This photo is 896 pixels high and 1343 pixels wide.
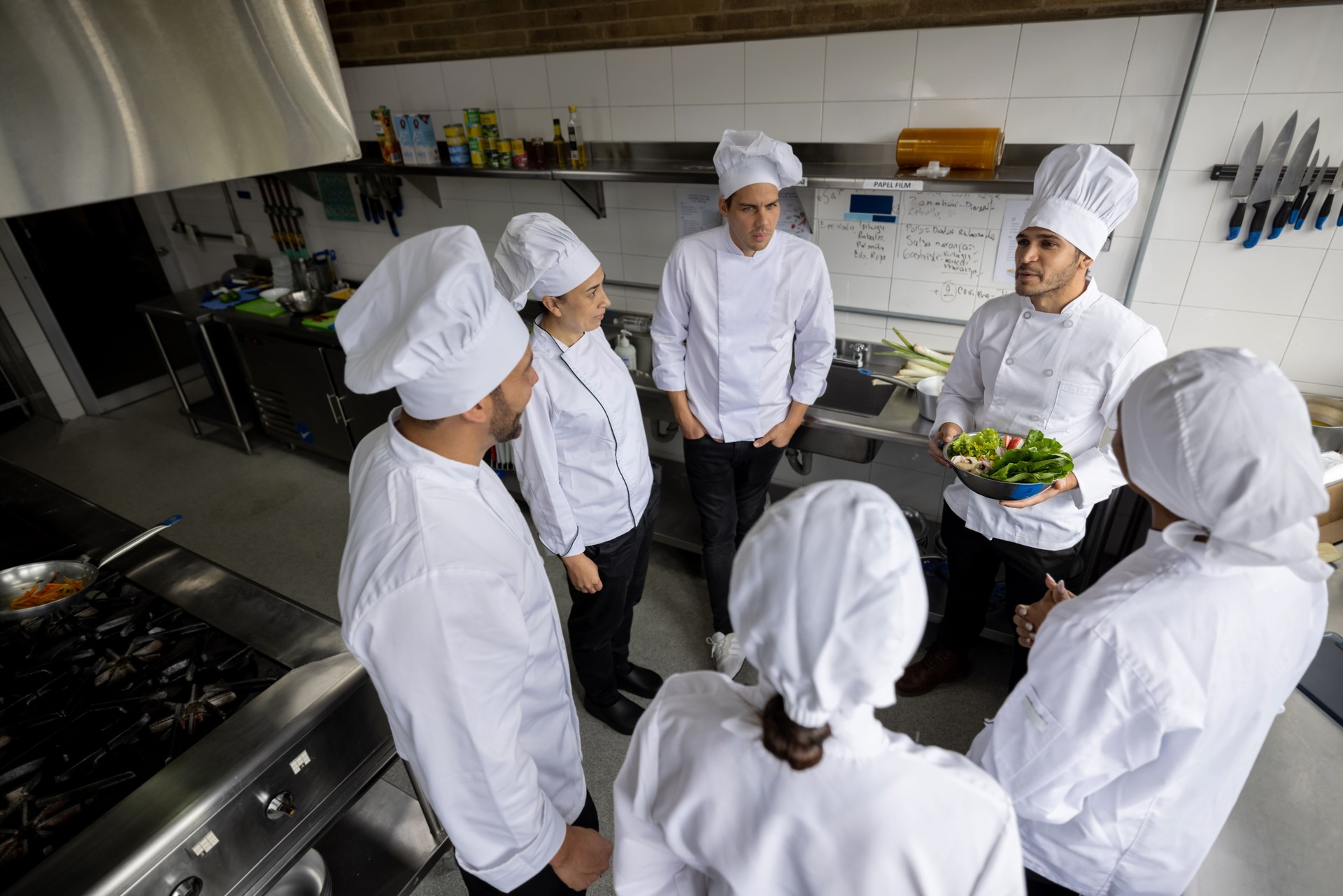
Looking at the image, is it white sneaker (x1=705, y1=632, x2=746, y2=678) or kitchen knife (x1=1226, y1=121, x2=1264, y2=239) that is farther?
white sneaker (x1=705, y1=632, x2=746, y2=678)

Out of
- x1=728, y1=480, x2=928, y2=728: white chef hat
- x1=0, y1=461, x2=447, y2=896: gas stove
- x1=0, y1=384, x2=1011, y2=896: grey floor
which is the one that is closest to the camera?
x1=728, y1=480, x2=928, y2=728: white chef hat

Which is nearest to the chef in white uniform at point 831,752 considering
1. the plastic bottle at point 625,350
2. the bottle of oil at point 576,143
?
the plastic bottle at point 625,350

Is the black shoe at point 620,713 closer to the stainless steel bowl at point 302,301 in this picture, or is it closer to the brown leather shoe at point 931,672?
the brown leather shoe at point 931,672

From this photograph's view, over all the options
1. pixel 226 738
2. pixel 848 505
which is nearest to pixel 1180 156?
pixel 848 505

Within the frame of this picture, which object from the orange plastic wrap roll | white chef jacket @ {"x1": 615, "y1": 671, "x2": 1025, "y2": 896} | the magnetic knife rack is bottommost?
white chef jacket @ {"x1": 615, "y1": 671, "x2": 1025, "y2": 896}

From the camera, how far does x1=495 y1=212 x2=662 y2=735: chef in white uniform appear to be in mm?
1631

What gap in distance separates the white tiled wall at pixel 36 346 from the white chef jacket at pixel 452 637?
4553mm

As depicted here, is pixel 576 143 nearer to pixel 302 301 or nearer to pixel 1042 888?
pixel 302 301

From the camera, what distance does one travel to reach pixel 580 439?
178 centimetres

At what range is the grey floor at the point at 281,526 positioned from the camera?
216cm

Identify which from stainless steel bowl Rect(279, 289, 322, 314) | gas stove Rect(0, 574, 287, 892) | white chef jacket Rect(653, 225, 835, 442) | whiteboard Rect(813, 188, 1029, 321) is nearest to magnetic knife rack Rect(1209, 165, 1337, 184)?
whiteboard Rect(813, 188, 1029, 321)

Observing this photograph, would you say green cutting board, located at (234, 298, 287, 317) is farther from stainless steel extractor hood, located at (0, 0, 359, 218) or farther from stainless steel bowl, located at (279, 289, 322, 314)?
stainless steel extractor hood, located at (0, 0, 359, 218)

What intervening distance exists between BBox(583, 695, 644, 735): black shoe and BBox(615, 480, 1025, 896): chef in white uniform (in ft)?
4.53

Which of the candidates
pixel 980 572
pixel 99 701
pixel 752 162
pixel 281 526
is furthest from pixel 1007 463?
pixel 281 526
